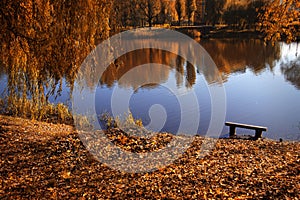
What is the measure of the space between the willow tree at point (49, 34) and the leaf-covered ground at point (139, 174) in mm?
1574

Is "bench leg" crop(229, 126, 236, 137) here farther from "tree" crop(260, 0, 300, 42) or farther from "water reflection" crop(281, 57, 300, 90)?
"water reflection" crop(281, 57, 300, 90)

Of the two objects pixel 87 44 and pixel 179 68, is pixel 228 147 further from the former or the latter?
pixel 179 68

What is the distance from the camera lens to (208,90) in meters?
16.5

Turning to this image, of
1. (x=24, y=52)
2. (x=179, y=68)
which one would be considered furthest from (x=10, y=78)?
(x=179, y=68)

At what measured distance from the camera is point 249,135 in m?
10.3

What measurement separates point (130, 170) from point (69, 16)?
10.4ft

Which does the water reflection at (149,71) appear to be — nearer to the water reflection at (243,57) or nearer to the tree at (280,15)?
the water reflection at (243,57)

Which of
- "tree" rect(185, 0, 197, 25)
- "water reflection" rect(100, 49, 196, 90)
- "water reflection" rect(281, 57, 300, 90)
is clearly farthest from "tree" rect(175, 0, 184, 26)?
"water reflection" rect(281, 57, 300, 90)

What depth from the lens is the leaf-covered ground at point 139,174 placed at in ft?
15.2

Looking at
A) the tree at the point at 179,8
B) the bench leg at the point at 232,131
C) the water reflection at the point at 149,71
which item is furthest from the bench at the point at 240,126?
the tree at the point at 179,8

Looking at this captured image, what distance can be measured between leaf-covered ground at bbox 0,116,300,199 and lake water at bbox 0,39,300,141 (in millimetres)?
1770

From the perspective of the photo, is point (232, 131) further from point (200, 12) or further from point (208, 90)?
point (200, 12)

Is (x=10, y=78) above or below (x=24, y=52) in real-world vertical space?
below

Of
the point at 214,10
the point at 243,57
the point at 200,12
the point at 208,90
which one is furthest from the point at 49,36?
the point at 200,12
